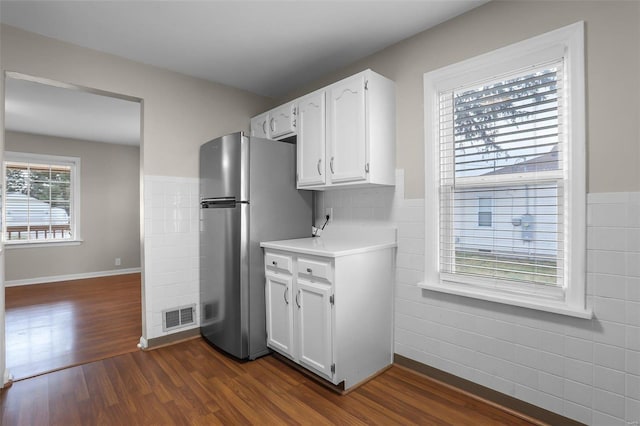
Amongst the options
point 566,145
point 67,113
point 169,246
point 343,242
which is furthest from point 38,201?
point 566,145

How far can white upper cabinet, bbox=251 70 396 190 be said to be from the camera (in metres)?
2.29

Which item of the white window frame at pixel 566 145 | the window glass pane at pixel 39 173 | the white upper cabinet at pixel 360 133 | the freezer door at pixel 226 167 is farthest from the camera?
the window glass pane at pixel 39 173

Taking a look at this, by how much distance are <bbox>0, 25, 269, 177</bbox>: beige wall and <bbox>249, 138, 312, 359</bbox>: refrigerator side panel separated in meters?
0.91

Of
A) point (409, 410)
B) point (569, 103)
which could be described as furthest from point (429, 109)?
point (409, 410)

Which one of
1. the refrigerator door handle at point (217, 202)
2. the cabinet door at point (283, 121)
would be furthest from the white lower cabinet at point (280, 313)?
the cabinet door at point (283, 121)

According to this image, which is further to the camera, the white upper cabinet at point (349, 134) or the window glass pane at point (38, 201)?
the window glass pane at point (38, 201)

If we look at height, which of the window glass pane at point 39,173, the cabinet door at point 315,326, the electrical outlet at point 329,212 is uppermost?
the window glass pane at point 39,173

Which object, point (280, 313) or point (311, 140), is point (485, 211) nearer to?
point (311, 140)

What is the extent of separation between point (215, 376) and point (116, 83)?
8.22ft

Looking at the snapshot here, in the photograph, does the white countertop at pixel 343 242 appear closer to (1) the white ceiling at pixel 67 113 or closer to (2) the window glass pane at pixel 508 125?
(2) the window glass pane at pixel 508 125

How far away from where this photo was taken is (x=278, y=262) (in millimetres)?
2502

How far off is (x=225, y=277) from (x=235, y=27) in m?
1.93

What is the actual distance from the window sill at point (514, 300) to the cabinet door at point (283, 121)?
1.72m

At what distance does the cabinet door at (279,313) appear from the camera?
7.88 ft
